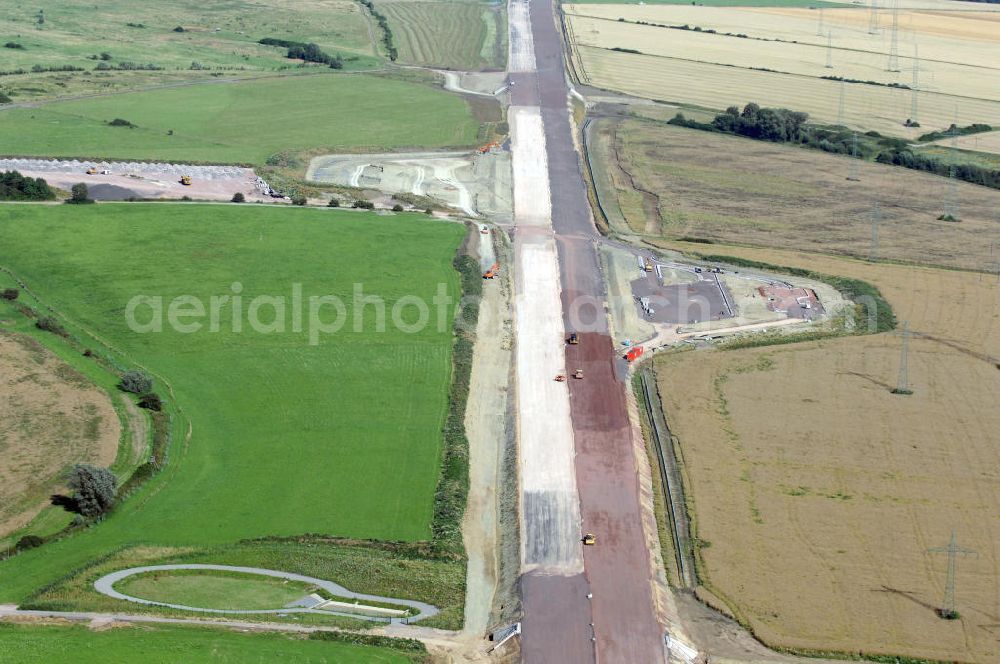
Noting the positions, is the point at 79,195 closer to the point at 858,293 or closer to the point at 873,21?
the point at 858,293

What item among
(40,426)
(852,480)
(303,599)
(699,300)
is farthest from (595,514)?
(699,300)

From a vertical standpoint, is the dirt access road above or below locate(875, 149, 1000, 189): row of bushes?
below

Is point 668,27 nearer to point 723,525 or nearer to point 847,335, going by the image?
point 847,335

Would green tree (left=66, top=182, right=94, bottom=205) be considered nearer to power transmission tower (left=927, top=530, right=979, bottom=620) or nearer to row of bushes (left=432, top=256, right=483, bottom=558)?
row of bushes (left=432, top=256, right=483, bottom=558)

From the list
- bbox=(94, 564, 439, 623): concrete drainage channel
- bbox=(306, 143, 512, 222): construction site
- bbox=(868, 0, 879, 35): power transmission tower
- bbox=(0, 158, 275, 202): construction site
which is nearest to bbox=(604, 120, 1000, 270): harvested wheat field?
bbox=(306, 143, 512, 222): construction site

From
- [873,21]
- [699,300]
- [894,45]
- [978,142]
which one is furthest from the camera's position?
[873,21]

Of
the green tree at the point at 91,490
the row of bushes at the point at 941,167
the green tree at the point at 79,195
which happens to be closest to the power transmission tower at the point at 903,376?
the row of bushes at the point at 941,167

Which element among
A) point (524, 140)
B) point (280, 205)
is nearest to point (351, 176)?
point (280, 205)
